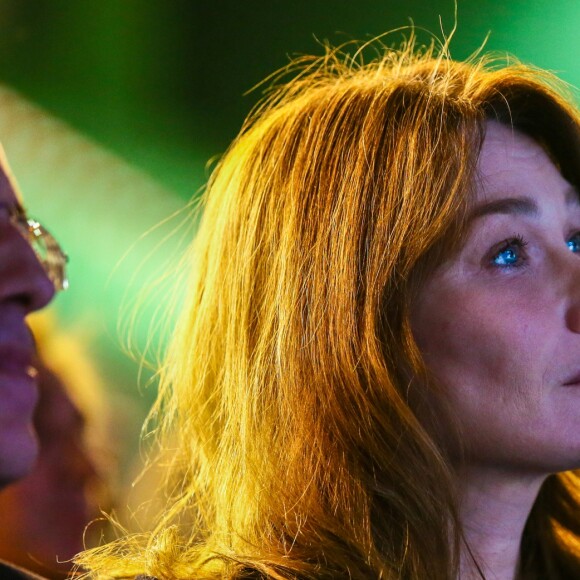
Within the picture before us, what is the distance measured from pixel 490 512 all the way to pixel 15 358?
0.66m

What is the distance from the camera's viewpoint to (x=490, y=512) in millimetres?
1049

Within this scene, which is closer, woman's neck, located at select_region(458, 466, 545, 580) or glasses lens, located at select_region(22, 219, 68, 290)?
glasses lens, located at select_region(22, 219, 68, 290)

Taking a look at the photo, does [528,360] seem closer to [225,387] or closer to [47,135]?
[225,387]

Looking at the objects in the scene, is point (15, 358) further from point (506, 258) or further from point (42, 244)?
point (506, 258)

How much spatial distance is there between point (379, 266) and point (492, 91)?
11.9 inches

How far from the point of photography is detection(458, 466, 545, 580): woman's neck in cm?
103

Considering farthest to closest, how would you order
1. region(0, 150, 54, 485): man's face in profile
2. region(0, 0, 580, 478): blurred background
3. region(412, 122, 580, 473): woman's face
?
region(0, 0, 580, 478): blurred background → region(412, 122, 580, 473): woman's face → region(0, 150, 54, 485): man's face in profile

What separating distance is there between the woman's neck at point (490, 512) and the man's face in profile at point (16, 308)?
61cm

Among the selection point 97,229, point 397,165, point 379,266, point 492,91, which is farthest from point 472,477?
point 97,229

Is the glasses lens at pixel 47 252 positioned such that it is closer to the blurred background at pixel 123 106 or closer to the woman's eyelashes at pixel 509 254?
the woman's eyelashes at pixel 509 254

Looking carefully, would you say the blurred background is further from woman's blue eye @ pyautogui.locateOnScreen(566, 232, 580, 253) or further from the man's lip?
the man's lip

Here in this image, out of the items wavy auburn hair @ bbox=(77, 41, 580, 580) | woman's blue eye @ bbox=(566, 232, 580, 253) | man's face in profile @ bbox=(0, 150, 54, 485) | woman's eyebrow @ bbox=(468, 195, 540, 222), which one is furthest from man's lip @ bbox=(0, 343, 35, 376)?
woman's blue eye @ bbox=(566, 232, 580, 253)

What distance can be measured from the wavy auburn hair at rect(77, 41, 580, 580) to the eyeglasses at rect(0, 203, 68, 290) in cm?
42

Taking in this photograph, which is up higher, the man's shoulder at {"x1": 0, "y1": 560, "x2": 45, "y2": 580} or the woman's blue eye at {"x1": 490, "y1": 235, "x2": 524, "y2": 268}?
the woman's blue eye at {"x1": 490, "y1": 235, "x2": 524, "y2": 268}
